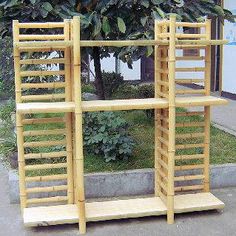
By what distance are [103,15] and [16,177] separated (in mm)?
2100

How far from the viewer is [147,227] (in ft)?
14.4

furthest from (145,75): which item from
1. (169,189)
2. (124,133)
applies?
(169,189)

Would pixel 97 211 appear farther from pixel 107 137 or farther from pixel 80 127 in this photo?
pixel 107 137

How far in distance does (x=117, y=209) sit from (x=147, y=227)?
1.12 ft

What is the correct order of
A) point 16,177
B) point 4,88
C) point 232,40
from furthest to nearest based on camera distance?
point 4,88 → point 232,40 → point 16,177

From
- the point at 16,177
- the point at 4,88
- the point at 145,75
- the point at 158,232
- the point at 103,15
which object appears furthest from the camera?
the point at 145,75

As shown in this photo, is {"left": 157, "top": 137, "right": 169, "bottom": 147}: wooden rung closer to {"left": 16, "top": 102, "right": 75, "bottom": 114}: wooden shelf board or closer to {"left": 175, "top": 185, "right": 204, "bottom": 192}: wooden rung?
{"left": 175, "top": 185, "right": 204, "bottom": 192}: wooden rung

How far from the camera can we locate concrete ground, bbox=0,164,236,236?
429cm

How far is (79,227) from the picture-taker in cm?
430

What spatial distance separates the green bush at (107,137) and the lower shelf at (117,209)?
0.78 metres

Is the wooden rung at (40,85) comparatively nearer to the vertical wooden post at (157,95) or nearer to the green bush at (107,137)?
the vertical wooden post at (157,95)

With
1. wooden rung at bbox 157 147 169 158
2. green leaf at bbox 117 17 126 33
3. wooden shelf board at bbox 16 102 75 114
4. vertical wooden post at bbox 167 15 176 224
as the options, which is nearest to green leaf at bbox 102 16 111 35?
green leaf at bbox 117 17 126 33

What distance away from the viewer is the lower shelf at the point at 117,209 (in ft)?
14.2

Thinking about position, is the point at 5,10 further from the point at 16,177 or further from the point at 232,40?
the point at 232,40
